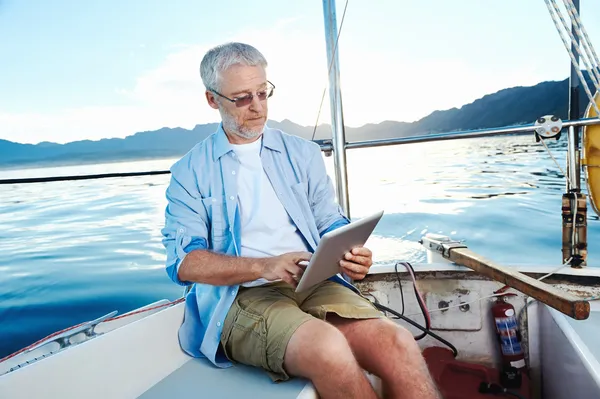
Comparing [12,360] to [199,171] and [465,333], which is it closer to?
[199,171]

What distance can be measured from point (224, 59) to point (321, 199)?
1.82ft

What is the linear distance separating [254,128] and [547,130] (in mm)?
1002

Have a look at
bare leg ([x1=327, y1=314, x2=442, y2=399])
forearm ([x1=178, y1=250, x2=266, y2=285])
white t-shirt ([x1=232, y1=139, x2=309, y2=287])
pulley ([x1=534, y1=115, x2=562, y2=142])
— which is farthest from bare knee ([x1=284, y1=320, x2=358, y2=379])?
pulley ([x1=534, y1=115, x2=562, y2=142])

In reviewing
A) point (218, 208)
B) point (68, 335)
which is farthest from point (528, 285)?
point (68, 335)

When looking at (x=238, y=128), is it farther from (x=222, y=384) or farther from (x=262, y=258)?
(x=222, y=384)

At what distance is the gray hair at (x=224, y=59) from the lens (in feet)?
4.56

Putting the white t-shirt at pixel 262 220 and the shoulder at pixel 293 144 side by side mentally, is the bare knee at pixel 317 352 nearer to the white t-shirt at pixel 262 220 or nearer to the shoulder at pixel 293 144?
the white t-shirt at pixel 262 220

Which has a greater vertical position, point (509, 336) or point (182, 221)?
point (182, 221)

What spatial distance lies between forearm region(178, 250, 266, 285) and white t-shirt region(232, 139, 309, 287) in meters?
0.14

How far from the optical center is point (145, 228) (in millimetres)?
6699

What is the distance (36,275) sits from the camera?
503 cm

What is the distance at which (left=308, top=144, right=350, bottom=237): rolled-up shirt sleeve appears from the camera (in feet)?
5.05

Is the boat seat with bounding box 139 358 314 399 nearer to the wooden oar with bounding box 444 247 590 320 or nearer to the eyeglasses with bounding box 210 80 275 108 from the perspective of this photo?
the wooden oar with bounding box 444 247 590 320

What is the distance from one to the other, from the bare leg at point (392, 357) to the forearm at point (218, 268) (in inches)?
12.0
